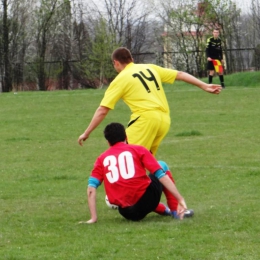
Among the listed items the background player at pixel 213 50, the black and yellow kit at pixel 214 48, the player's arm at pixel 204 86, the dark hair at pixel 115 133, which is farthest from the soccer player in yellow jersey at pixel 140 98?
the black and yellow kit at pixel 214 48

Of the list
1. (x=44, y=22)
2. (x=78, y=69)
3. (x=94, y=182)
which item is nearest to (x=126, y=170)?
(x=94, y=182)

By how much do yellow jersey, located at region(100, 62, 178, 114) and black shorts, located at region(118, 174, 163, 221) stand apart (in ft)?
3.12

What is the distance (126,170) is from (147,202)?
1.25ft

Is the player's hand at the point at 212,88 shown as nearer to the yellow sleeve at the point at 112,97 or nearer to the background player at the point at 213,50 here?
the yellow sleeve at the point at 112,97

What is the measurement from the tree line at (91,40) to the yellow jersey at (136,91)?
29.8m

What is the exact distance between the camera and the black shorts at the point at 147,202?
7266mm

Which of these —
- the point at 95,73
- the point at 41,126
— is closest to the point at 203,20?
the point at 95,73

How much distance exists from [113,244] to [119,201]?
1039 mm

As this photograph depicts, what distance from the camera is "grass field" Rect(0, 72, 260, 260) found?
20.2 ft

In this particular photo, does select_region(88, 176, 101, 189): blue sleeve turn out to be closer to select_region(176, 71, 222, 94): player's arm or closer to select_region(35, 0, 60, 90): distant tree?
select_region(176, 71, 222, 94): player's arm

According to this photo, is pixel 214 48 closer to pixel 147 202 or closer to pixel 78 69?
pixel 78 69

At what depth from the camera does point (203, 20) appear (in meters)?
41.1

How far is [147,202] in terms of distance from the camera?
727 cm

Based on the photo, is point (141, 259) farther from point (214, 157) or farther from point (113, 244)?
point (214, 157)
